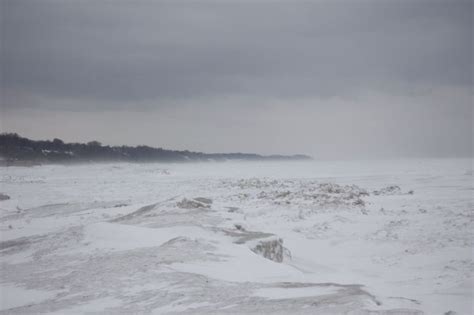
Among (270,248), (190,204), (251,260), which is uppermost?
(190,204)

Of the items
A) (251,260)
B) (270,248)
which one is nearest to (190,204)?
(270,248)

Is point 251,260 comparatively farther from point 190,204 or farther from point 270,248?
point 190,204

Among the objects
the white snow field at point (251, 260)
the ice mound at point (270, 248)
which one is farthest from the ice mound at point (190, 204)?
the ice mound at point (270, 248)

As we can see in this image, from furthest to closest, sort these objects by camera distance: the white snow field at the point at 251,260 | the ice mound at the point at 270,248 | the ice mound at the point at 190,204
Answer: the ice mound at the point at 190,204 < the ice mound at the point at 270,248 < the white snow field at the point at 251,260

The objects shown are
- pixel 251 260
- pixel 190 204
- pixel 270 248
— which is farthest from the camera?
pixel 190 204

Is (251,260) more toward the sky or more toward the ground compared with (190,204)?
more toward the ground

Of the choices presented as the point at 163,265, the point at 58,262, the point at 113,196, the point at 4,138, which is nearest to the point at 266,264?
the point at 163,265

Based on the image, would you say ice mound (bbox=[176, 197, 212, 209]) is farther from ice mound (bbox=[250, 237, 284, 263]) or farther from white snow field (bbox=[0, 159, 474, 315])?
ice mound (bbox=[250, 237, 284, 263])

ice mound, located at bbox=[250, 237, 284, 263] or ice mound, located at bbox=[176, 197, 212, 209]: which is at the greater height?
ice mound, located at bbox=[176, 197, 212, 209]

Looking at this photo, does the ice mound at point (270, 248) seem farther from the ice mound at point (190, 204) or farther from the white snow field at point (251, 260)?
the ice mound at point (190, 204)

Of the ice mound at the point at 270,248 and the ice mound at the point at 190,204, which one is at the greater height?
the ice mound at the point at 190,204

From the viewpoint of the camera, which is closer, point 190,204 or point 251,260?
point 251,260

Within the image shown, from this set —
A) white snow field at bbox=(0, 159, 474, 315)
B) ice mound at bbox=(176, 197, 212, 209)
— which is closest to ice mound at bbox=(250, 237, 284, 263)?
white snow field at bbox=(0, 159, 474, 315)

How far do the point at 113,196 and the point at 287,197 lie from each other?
45.1 ft
